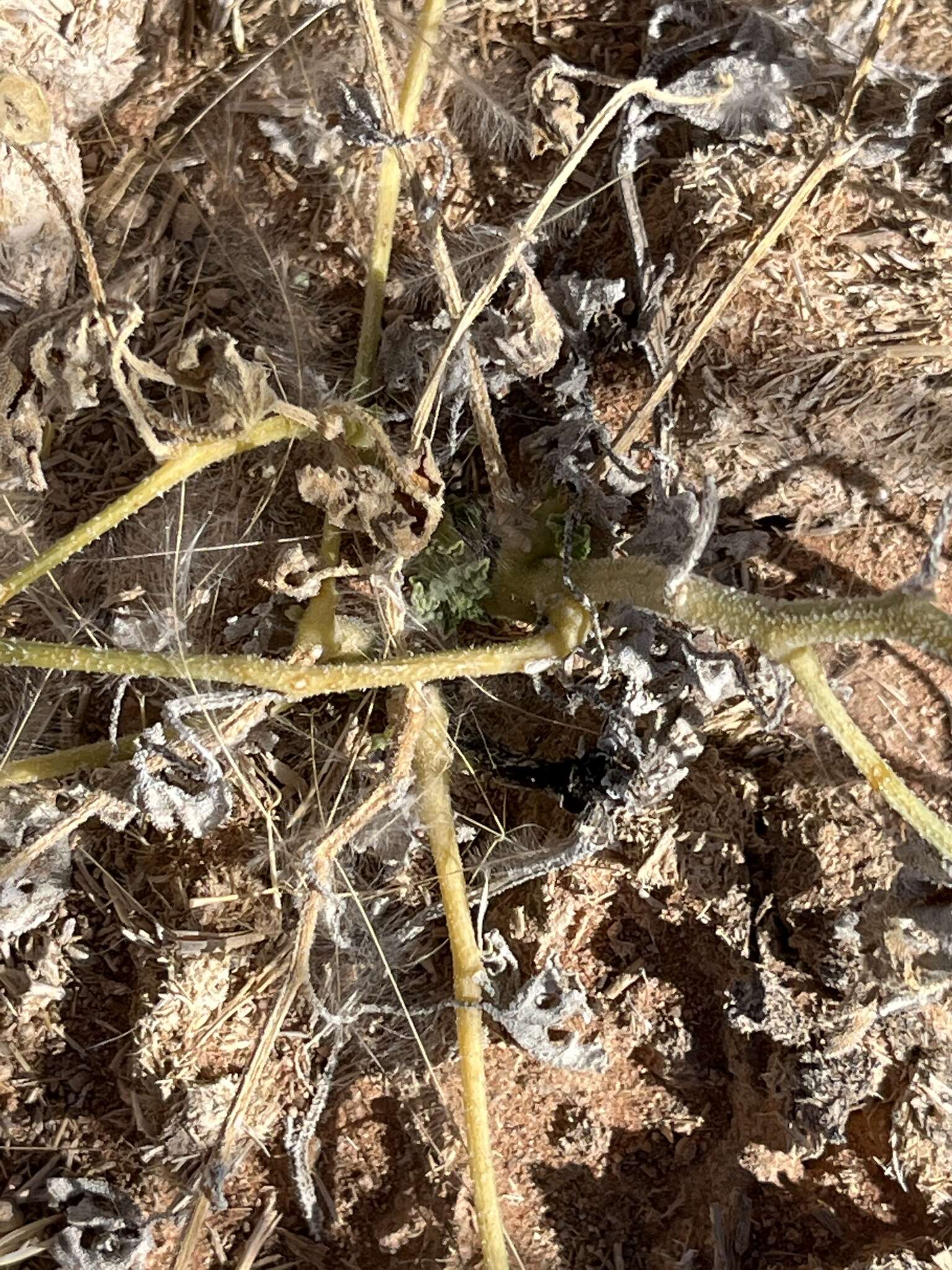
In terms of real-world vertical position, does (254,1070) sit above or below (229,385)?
below

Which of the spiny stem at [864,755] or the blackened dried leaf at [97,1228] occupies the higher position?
the spiny stem at [864,755]

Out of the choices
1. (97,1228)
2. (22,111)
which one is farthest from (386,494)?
(97,1228)

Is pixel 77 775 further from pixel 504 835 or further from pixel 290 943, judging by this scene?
pixel 504 835

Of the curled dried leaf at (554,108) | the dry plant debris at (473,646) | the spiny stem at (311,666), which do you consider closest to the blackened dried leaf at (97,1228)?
the dry plant debris at (473,646)

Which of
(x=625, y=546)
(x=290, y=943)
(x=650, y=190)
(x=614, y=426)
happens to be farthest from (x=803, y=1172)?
(x=650, y=190)

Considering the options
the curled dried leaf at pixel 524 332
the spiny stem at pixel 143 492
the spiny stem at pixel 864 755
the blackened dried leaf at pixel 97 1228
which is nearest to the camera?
the spiny stem at pixel 864 755

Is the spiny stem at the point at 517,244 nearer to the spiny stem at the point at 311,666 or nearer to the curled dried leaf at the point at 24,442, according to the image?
the spiny stem at the point at 311,666

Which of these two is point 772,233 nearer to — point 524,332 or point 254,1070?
point 524,332

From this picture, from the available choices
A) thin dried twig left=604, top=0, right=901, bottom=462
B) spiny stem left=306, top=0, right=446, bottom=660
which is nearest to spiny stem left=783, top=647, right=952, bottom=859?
thin dried twig left=604, top=0, right=901, bottom=462
